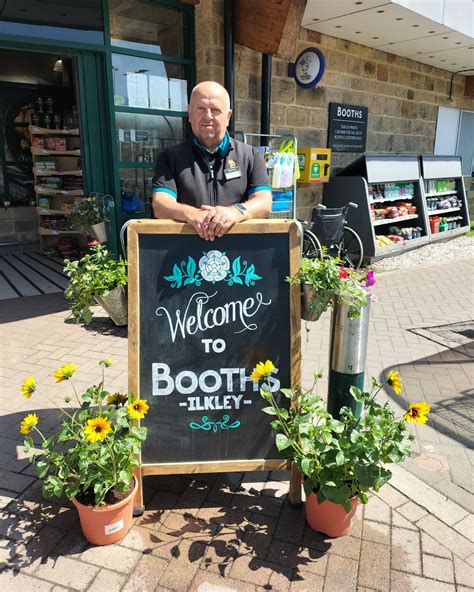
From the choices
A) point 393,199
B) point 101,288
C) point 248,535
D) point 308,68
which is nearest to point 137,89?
point 308,68

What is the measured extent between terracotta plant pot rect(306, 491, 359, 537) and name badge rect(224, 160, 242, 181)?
5.15 feet

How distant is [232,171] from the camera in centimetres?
237

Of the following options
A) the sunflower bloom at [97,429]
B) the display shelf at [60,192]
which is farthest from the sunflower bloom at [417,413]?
the display shelf at [60,192]

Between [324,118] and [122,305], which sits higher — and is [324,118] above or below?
above

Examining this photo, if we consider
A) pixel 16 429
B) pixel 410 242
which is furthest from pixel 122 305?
pixel 410 242

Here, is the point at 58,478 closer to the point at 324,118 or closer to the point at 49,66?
the point at 324,118

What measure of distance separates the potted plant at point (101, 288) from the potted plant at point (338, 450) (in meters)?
0.72

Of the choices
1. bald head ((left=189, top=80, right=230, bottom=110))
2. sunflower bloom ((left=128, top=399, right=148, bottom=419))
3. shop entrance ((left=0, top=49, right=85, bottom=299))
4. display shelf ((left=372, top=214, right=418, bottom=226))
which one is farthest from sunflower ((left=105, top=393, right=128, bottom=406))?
display shelf ((left=372, top=214, right=418, bottom=226))

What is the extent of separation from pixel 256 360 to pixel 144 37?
5224 millimetres

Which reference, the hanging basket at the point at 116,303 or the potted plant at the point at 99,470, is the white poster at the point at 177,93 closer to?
the hanging basket at the point at 116,303

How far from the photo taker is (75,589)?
1.91m

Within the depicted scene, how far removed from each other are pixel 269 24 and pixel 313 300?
4.50 metres

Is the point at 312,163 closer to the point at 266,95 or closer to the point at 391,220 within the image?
the point at 266,95

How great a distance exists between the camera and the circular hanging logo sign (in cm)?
665
